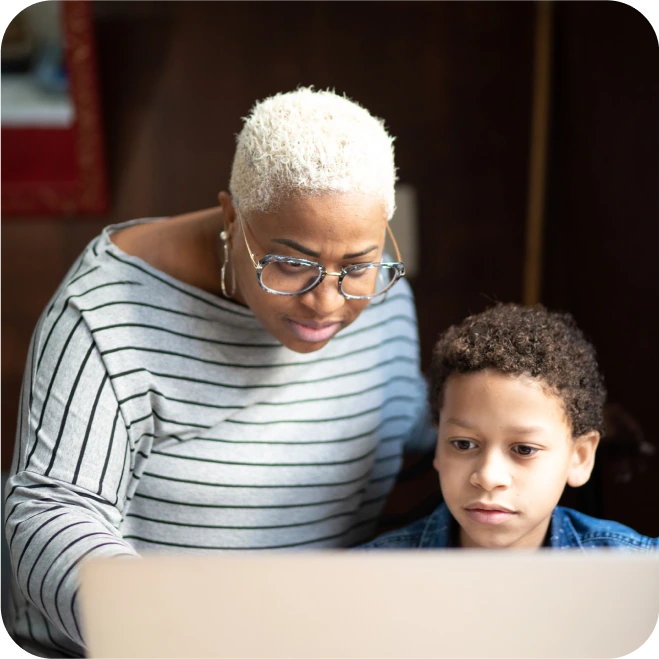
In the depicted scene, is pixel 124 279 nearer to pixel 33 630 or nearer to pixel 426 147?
pixel 33 630

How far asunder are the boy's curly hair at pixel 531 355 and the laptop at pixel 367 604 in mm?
511

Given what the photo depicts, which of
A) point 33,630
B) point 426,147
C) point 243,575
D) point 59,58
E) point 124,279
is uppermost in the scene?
point 59,58

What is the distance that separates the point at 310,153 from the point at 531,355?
45 centimetres

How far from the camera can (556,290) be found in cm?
257

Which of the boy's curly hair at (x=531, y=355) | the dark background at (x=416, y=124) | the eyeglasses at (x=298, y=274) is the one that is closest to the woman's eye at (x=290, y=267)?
the eyeglasses at (x=298, y=274)

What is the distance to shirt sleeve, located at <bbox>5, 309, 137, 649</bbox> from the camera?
1.10 meters

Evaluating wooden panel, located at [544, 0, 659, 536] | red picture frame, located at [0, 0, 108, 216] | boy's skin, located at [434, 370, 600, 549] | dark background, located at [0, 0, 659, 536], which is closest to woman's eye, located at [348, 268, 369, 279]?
boy's skin, located at [434, 370, 600, 549]

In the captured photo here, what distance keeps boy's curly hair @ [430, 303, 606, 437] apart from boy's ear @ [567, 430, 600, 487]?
0.05 feet

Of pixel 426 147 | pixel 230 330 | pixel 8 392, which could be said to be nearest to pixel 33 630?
pixel 230 330

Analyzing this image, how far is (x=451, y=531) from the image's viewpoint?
55.7 inches

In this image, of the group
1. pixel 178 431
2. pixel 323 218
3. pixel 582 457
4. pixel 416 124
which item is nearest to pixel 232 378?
pixel 178 431

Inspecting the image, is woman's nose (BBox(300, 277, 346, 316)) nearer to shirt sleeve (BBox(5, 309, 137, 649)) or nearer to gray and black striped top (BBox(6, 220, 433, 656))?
gray and black striped top (BBox(6, 220, 433, 656))

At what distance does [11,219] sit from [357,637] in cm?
209

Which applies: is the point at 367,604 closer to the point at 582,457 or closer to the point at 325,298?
the point at 325,298
